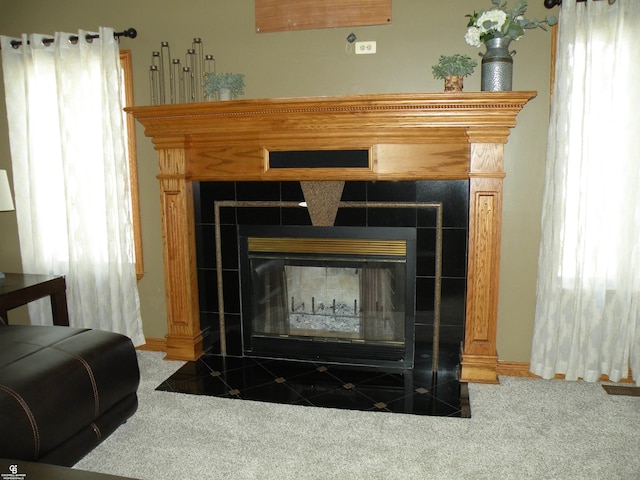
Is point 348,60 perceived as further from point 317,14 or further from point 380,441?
point 380,441

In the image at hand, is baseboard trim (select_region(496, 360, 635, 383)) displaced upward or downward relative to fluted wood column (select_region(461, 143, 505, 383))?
downward

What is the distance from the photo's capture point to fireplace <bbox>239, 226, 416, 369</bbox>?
10.1 ft

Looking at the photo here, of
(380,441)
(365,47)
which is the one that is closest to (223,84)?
(365,47)

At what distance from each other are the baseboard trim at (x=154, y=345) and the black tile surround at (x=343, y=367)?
38 cm

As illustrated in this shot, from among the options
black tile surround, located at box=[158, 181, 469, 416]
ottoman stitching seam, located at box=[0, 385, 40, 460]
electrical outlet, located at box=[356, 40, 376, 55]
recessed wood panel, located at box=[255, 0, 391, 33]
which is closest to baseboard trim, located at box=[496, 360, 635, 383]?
black tile surround, located at box=[158, 181, 469, 416]

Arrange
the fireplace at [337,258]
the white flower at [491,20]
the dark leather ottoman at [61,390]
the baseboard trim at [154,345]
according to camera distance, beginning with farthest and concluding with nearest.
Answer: the baseboard trim at [154,345]
the fireplace at [337,258]
the white flower at [491,20]
the dark leather ottoman at [61,390]

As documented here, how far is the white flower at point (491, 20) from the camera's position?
8.28 ft

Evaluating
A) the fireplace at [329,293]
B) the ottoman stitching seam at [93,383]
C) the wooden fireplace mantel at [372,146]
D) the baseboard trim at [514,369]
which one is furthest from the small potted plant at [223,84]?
the baseboard trim at [514,369]

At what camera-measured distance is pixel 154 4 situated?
3.19 metres

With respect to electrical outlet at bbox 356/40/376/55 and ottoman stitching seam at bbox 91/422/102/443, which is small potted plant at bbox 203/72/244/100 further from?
ottoman stitching seam at bbox 91/422/102/443

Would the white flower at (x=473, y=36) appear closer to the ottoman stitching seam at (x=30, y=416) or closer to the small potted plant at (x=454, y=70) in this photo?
the small potted plant at (x=454, y=70)

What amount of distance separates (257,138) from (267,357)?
1.47 meters

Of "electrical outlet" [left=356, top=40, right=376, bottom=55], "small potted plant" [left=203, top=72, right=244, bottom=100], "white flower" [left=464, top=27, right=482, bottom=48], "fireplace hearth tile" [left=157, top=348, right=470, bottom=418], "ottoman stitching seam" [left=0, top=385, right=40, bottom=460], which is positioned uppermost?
"electrical outlet" [left=356, top=40, right=376, bottom=55]

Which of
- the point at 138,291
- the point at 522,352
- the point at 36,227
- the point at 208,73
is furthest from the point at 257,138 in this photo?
the point at 522,352
